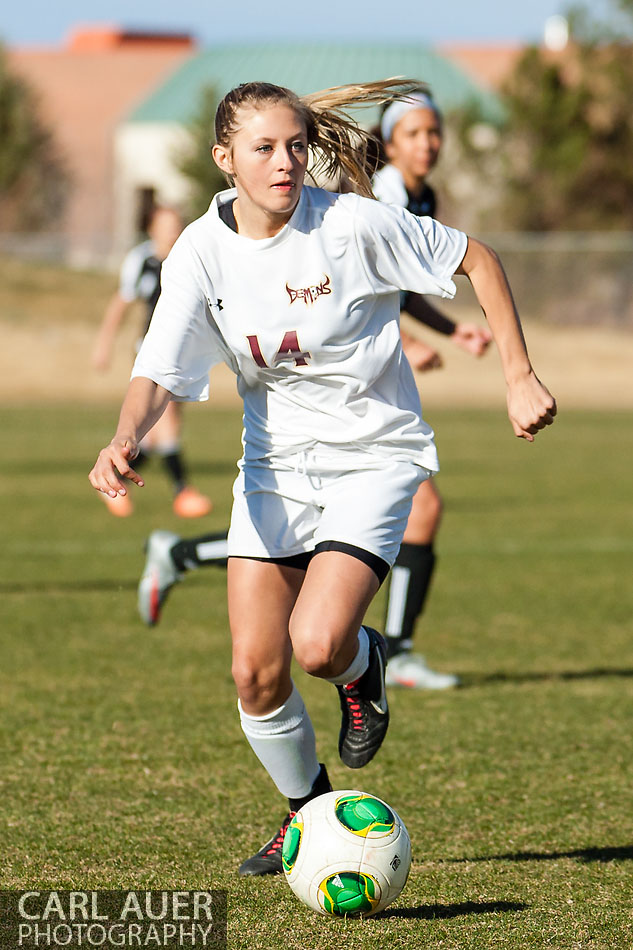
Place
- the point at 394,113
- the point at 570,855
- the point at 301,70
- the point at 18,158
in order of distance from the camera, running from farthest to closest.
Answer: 1. the point at 301,70
2. the point at 18,158
3. the point at 394,113
4. the point at 570,855

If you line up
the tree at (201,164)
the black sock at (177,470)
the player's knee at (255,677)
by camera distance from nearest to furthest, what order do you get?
the player's knee at (255,677) < the black sock at (177,470) < the tree at (201,164)

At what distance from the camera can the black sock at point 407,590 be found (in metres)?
5.95

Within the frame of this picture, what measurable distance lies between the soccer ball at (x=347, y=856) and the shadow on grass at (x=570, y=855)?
1.49 ft

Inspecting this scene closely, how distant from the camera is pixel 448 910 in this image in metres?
3.50

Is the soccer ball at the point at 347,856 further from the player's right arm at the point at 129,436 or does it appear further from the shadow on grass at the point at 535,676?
the shadow on grass at the point at 535,676

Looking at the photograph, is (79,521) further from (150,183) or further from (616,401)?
(150,183)

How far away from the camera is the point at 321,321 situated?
372cm

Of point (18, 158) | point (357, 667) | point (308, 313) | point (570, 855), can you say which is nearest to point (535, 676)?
point (570, 855)

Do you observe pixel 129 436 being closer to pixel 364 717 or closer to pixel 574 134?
pixel 364 717

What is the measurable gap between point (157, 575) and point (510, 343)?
298 centimetres

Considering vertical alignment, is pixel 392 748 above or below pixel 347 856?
below

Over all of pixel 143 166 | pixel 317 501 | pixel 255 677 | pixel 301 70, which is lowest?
pixel 143 166

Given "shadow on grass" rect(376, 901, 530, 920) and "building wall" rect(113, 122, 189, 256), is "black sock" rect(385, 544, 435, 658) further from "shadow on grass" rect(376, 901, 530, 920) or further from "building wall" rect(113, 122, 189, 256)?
"building wall" rect(113, 122, 189, 256)

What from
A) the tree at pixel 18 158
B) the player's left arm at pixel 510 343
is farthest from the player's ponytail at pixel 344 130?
the tree at pixel 18 158
